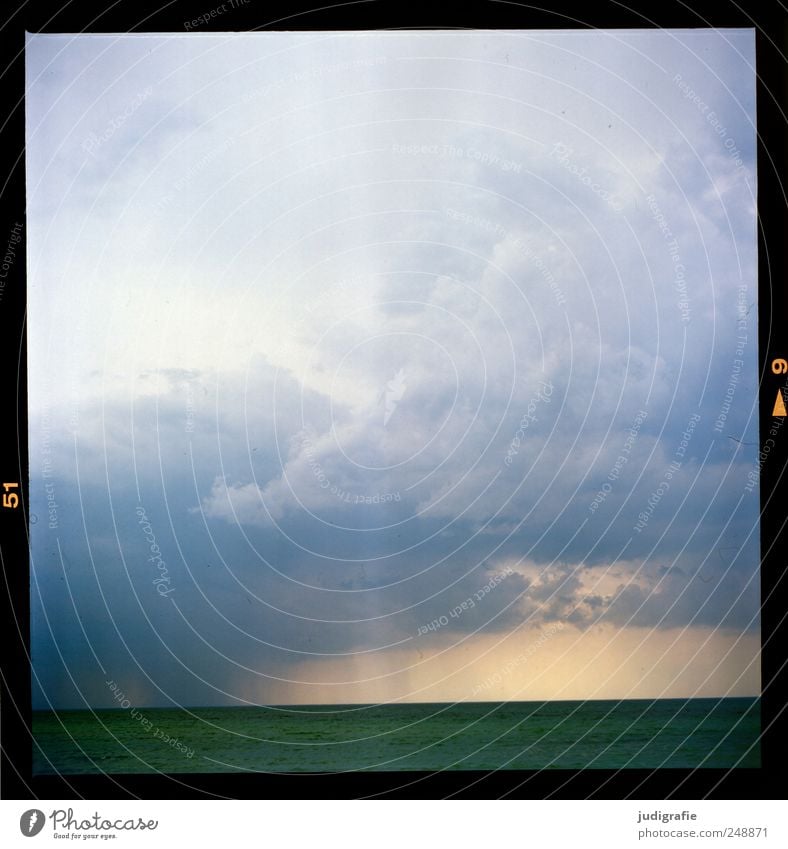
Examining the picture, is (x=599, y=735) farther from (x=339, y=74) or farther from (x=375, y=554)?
(x=339, y=74)

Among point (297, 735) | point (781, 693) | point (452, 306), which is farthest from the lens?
point (297, 735)

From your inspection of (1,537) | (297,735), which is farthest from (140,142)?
(297,735)

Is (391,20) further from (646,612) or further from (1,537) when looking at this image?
(646,612)

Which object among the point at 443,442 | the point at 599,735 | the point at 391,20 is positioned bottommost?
the point at 599,735

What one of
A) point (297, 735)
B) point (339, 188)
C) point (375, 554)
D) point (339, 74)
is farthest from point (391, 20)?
point (297, 735)

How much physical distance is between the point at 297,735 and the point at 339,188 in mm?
5478

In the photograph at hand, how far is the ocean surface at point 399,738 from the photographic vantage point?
6.12 m

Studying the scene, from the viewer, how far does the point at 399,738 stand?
9141 millimetres

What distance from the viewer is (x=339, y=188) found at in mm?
6211

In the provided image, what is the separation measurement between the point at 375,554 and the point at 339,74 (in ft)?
9.60

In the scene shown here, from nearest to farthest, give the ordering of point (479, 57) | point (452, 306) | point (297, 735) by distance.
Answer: point (479, 57), point (452, 306), point (297, 735)

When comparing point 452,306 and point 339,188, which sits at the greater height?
point 339,188

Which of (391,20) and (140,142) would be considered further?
(140,142)

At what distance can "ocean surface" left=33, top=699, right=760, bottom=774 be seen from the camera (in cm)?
612
